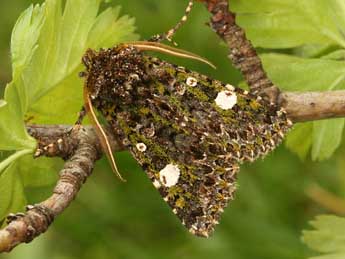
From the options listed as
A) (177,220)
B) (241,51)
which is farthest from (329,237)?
(177,220)

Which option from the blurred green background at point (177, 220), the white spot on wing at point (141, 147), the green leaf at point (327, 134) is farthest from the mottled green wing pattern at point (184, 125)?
the blurred green background at point (177, 220)

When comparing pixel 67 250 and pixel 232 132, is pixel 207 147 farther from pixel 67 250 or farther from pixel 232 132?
pixel 67 250

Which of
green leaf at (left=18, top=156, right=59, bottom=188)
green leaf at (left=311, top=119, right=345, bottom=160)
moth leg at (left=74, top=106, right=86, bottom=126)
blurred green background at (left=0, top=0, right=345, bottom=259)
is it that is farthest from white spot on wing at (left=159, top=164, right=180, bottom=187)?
blurred green background at (left=0, top=0, right=345, bottom=259)

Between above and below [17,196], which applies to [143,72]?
above

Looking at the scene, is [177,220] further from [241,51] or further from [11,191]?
[241,51]

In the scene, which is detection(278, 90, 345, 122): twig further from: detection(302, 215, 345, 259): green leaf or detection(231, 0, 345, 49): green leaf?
detection(302, 215, 345, 259): green leaf

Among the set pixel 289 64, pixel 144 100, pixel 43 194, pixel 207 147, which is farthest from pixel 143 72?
pixel 43 194

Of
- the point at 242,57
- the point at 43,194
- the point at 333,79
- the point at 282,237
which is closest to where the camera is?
the point at 242,57
